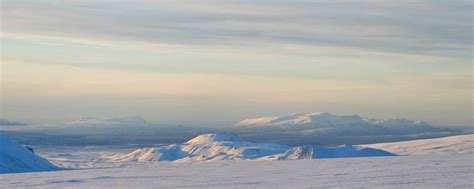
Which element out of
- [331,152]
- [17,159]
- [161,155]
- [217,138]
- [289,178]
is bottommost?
[289,178]

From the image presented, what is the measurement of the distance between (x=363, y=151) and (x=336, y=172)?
4464 centimetres

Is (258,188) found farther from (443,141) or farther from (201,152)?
(201,152)

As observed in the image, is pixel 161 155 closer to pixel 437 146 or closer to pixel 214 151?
pixel 214 151

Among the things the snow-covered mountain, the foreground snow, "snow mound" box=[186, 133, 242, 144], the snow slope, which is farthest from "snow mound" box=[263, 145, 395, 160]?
"snow mound" box=[186, 133, 242, 144]

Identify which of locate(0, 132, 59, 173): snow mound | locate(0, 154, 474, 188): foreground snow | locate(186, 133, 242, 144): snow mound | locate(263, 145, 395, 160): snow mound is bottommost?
Result: locate(0, 154, 474, 188): foreground snow

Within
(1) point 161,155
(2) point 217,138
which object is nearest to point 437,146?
(1) point 161,155

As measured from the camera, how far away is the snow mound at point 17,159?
4417cm

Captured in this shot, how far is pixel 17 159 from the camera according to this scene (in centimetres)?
4612

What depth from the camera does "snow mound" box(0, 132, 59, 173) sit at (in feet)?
145

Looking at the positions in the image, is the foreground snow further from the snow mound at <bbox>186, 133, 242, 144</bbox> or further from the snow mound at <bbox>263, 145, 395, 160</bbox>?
the snow mound at <bbox>186, 133, 242, 144</bbox>

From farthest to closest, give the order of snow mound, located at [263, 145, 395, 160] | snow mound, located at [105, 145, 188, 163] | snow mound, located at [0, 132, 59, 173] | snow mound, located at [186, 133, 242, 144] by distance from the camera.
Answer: snow mound, located at [186, 133, 242, 144]
snow mound, located at [105, 145, 188, 163]
snow mound, located at [263, 145, 395, 160]
snow mound, located at [0, 132, 59, 173]

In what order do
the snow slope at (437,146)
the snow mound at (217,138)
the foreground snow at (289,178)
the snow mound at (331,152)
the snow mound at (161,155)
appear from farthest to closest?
1. the snow mound at (217,138)
2. the snow mound at (161,155)
3. the snow slope at (437,146)
4. the snow mound at (331,152)
5. the foreground snow at (289,178)

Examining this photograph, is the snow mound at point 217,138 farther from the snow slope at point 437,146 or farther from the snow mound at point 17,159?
the snow mound at point 17,159

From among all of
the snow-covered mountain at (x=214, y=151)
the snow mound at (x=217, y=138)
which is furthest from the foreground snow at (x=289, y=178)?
the snow mound at (x=217, y=138)
